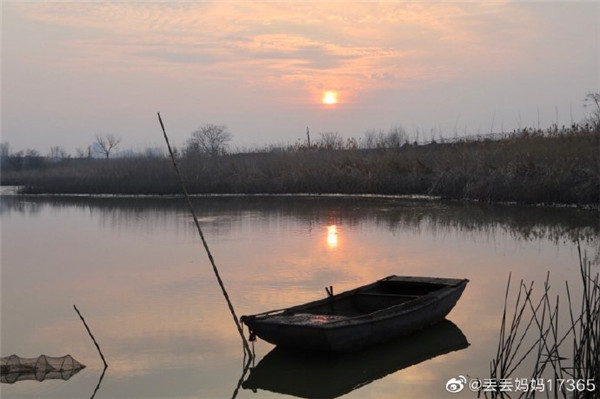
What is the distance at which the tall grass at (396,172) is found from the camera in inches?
761

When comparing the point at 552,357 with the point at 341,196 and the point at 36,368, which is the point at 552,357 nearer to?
the point at 36,368

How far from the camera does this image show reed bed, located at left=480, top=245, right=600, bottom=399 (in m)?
3.84

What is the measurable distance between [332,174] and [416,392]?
2151cm

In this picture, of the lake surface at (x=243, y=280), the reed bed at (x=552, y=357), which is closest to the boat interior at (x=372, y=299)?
the lake surface at (x=243, y=280)

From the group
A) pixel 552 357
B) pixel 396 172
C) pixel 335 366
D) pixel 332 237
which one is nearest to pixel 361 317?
pixel 335 366

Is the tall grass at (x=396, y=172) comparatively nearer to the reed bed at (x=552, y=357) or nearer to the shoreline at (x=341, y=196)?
the shoreline at (x=341, y=196)

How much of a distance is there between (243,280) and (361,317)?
3.91m

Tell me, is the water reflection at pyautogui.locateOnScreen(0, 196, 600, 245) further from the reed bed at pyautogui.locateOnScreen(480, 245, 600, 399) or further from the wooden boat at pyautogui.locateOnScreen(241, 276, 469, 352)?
the reed bed at pyautogui.locateOnScreen(480, 245, 600, 399)

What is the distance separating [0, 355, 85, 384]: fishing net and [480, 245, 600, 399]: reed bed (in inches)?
134

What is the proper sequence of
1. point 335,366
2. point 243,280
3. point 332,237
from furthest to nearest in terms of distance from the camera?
point 332,237, point 243,280, point 335,366

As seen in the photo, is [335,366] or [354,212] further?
[354,212]

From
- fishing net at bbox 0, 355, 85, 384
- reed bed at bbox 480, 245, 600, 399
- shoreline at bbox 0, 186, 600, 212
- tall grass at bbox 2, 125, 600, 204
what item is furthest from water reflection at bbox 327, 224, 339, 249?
fishing net at bbox 0, 355, 85, 384

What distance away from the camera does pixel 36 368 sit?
235 inches

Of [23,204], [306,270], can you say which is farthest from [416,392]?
[23,204]
